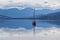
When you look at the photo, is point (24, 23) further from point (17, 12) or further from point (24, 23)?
point (17, 12)

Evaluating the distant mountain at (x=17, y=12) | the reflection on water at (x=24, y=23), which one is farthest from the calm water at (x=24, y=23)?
the distant mountain at (x=17, y=12)

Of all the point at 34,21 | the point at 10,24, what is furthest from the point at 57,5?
the point at 10,24

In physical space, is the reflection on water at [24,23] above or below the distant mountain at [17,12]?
below

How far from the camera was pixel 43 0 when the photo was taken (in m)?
5.78

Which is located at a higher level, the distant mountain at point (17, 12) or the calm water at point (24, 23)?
the distant mountain at point (17, 12)

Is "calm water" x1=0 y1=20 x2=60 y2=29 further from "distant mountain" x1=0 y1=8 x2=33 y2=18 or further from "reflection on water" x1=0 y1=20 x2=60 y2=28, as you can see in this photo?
"distant mountain" x1=0 y1=8 x2=33 y2=18

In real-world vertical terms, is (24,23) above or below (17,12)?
below

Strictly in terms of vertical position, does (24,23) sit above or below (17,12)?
below

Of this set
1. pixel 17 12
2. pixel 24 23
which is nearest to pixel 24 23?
pixel 24 23

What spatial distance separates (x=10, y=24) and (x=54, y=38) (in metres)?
0.77

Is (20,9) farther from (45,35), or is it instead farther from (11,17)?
(45,35)

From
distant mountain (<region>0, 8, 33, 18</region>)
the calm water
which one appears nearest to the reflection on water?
the calm water

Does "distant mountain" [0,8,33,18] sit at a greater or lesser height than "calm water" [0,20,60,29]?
greater

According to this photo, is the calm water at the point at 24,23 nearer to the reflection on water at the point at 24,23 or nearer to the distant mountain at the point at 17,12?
the reflection on water at the point at 24,23
